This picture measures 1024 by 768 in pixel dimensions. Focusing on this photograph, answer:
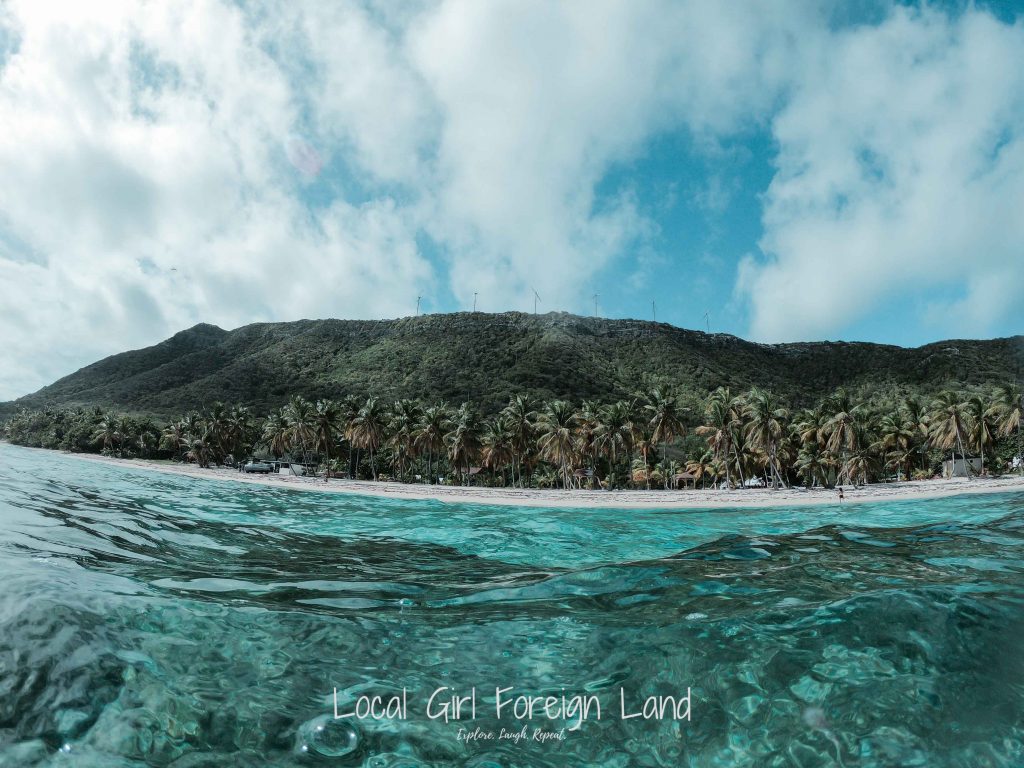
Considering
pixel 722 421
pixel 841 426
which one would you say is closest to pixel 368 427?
pixel 722 421

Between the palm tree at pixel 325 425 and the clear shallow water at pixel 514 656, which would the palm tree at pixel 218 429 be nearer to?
the palm tree at pixel 325 425

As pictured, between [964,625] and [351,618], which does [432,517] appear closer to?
[351,618]

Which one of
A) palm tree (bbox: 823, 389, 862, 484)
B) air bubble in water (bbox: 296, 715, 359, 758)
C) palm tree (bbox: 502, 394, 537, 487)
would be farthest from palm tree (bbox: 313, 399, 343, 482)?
air bubble in water (bbox: 296, 715, 359, 758)

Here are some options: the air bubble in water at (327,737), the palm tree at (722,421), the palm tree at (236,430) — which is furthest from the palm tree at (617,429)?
the air bubble in water at (327,737)

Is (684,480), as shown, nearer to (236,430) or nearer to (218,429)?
(236,430)

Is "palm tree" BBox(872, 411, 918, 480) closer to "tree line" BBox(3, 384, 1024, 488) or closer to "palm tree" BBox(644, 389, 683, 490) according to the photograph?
"tree line" BBox(3, 384, 1024, 488)

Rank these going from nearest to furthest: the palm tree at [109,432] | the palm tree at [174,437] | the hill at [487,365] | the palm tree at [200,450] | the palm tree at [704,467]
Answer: the palm tree at [704,467], the palm tree at [200,450], the palm tree at [174,437], the palm tree at [109,432], the hill at [487,365]

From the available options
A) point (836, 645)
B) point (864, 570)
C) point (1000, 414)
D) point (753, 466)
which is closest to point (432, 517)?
point (864, 570)
